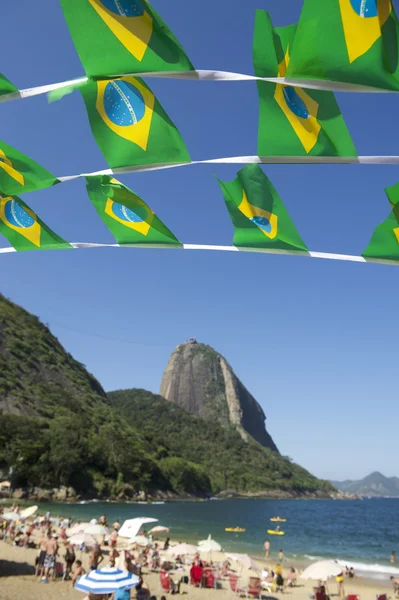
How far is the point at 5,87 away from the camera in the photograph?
14.8ft

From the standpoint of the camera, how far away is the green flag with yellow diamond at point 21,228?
622 cm

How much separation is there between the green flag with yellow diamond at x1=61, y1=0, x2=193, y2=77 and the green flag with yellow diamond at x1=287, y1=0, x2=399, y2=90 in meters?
1.17

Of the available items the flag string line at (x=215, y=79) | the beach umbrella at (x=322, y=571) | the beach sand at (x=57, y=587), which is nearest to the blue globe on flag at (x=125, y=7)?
the flag string line at (x=215, y=79)

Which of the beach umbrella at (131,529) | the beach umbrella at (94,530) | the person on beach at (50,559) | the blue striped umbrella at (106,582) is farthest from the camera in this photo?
the beach umbrella at (94,530)

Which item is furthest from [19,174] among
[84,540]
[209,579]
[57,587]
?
[84,540]

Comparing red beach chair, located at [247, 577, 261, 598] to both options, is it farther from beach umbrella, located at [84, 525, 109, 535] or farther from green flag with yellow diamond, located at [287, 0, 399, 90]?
green flag with yellow diamond, located at [287, 0, 399, 90]

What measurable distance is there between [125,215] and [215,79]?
2.18 metres

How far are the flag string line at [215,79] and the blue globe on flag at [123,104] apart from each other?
35cm

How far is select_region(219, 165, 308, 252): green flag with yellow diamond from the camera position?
5117 mm

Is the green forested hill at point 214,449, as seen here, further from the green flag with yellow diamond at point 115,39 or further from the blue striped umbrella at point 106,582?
the green flag with yellow diamond at point 115,39

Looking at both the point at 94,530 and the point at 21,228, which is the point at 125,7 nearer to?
the point at 21,228

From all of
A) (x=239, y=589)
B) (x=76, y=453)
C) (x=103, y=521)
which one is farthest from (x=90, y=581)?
(x=76, y=453)

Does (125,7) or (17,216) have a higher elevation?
(125,7)

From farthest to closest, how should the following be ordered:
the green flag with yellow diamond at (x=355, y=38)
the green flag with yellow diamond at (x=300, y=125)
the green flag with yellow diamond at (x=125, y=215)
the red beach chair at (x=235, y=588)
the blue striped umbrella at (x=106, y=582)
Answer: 1. the red beach chair at (x=235, y=588)
2. the blue striped umbrella at (x=106, y=582)
3. the green flag with yellow diamond at (x=125, y=215)
4. the green flag with yellow diamond at (x=300, y=125)
5. the green flag with yellow diamond at (x=355, y=38)
